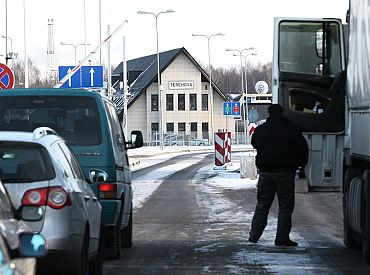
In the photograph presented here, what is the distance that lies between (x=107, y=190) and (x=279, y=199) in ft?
10.0

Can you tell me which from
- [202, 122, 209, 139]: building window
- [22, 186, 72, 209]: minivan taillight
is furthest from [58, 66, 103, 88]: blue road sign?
[202, 122, 209, 139]: building window

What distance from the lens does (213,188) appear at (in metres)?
28.0

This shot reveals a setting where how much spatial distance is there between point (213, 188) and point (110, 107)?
15.8m

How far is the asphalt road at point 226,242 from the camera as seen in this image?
11070 mm

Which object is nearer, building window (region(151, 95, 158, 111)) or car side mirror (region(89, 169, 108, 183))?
car side mirror (region(89, 169, 108, 183))

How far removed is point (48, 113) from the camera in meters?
11.5

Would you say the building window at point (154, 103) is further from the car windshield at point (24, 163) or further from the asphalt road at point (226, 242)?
the car windshield at point (24, 163)

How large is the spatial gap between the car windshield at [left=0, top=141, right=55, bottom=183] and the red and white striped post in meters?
27.0

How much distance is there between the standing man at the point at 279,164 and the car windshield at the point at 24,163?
5.27 meters

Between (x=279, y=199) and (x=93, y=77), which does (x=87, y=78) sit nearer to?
(x=93, y=77)

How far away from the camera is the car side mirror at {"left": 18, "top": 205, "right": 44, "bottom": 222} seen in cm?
816

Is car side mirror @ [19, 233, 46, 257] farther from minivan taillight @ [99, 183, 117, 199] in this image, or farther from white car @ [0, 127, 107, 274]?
minivan taillight @ [99, 183, 117, 199]

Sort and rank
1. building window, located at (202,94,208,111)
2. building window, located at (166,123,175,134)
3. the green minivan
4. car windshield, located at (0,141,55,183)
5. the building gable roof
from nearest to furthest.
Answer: car windshield, located at (0,141,55,183)
the green minivan
the building gable roof
building window, located at (202,94,208,111)
building window, located at (166,123,175,134)

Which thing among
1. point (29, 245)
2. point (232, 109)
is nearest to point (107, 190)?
point (29, 245)
